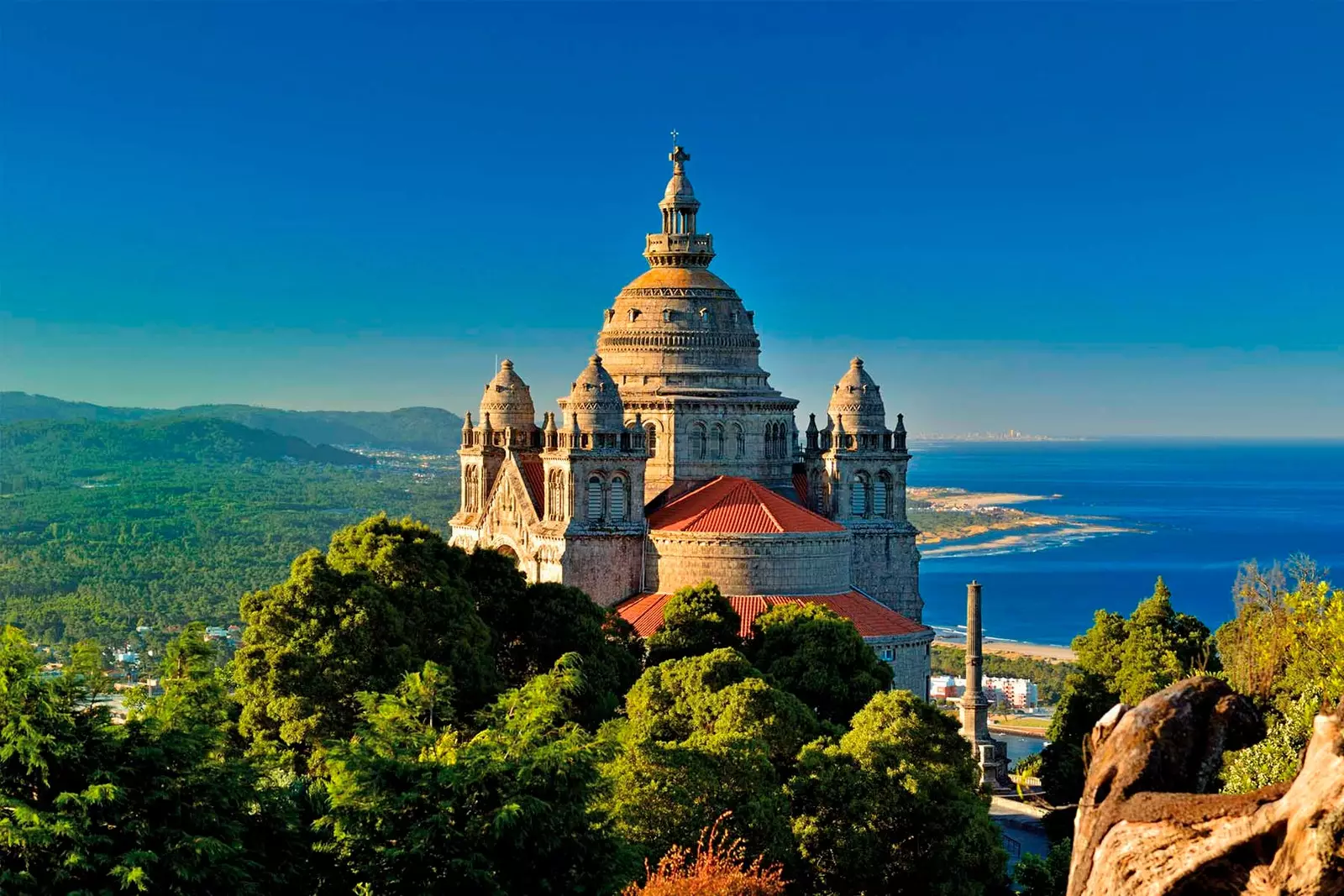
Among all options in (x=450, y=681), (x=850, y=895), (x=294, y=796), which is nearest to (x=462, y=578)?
(x=450, y=681)

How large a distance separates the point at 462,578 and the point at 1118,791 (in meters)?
39.4

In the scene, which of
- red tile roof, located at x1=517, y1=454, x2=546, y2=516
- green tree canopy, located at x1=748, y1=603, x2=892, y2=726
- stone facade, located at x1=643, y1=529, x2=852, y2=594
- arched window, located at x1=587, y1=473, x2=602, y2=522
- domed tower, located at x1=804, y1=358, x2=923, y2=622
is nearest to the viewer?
green tree canopy, located at x1=748, y1=603, x2=892, y2=726

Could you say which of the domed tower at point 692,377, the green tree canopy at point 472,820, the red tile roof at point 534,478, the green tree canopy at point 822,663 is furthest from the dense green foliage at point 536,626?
the green tree canopy at point 472,820

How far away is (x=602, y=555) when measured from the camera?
64.5 metres

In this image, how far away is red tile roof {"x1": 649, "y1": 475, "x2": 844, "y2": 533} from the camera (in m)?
64.0

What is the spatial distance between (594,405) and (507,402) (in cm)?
885

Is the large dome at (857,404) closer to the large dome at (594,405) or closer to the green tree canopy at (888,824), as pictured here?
the large dome at (594,405)

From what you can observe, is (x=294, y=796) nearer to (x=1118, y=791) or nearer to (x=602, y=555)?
(x=1118, y=791)

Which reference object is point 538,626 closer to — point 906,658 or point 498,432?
point 906,658

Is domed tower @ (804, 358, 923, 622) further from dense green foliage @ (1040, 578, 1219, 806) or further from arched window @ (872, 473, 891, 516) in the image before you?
dense green foliage @ (1040, 578, 1219, 806)

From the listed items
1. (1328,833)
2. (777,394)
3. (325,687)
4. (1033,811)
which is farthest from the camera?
(777,394)

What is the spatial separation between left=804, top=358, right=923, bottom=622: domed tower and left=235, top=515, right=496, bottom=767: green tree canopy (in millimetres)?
25888

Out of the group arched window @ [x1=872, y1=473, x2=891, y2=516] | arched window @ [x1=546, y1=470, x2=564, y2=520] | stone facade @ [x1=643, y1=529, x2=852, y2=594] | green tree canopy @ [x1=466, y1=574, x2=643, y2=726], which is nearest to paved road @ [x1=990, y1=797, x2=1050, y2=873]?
stone facade @ [x1=643, y1=529, x2=852, y2=594]

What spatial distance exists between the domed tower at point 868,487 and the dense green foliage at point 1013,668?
Result: 49524mm
